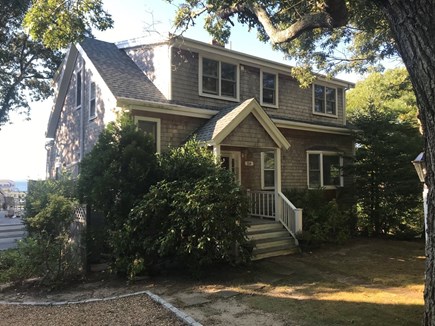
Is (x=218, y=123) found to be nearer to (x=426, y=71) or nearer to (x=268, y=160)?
(x=268, y=160)

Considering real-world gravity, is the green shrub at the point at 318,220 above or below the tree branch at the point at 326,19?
below

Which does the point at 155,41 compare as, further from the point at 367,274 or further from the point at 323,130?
the point at 367,274

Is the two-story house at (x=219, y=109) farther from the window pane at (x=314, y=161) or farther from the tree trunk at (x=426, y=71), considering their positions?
the tree trunk at (x=426, y=71)

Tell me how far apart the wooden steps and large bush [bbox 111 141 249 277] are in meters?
1.90

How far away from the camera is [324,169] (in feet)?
53.6

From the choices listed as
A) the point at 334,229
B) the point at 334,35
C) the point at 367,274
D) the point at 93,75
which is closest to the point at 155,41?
the point at 93,75

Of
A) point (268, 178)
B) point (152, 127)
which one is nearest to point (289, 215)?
point (268, 178)

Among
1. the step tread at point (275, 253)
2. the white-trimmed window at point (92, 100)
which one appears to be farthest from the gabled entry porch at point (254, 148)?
the white-trimmed window at point (92, 100)

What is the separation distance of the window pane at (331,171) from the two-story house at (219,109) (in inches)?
1.9

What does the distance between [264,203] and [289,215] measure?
51.5 inches

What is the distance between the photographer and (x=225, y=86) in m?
14.1

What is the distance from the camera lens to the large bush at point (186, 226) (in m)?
7.80

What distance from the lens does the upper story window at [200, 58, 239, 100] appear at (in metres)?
13.5

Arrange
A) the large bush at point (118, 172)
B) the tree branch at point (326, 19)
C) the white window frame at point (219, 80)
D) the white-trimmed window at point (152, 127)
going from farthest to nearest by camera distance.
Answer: the white window frame at point (219, 80) → the white-trimmed window at point (152, 127) → the large bush at point (118, 172) → the tree branch at point (326, 19)
